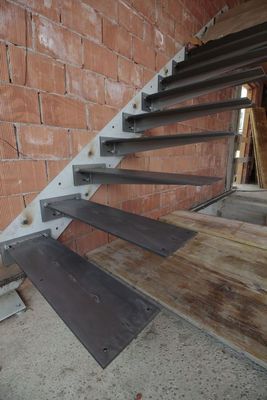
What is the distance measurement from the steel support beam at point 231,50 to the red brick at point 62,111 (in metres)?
0.82

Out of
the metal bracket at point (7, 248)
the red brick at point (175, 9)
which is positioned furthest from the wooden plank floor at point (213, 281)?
the red brick at point (175, 9)

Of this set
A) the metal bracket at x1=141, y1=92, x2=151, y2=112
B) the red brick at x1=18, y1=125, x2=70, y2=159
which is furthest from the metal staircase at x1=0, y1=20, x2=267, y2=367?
the red brick at x1=18, y1=125, x2=70, y2=159

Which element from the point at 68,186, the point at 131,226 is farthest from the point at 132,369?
the point at 68,186

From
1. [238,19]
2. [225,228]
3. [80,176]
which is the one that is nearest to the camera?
[80,176]

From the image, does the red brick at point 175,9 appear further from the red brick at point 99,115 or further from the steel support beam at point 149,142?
the steel support beam at point 149,142

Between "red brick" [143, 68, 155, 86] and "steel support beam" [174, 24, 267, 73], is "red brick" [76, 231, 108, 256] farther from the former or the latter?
"steel support beam" [174, 24, 267, 73]

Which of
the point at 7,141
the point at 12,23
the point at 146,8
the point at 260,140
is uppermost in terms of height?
the point at 146,8

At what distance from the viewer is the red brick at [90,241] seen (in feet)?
3.93

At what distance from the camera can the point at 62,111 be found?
3.27 feet

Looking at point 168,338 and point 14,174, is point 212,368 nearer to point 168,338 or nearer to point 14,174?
point 168,338

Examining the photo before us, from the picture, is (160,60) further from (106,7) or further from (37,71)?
(37,71)

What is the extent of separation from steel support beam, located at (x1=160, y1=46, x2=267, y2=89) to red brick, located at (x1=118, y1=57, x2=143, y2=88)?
233mm

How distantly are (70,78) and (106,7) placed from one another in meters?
0.50

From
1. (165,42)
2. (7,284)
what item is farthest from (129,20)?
(7,284)
